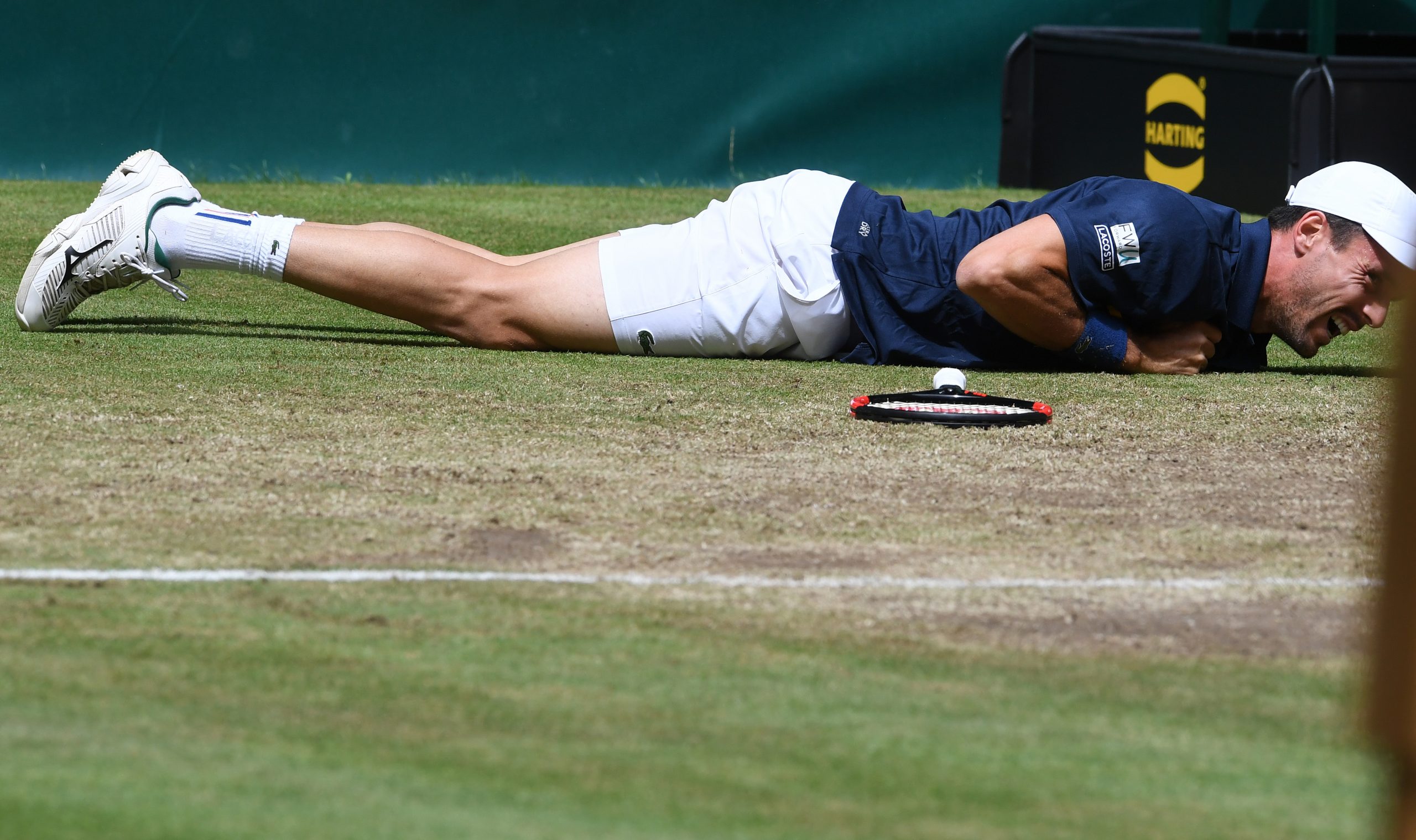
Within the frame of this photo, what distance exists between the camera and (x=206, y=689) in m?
1.65

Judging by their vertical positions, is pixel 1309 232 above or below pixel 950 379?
above

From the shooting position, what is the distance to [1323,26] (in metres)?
6.87

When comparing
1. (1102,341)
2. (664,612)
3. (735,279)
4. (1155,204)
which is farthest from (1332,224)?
(664,612)

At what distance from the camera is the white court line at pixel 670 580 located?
2.01m

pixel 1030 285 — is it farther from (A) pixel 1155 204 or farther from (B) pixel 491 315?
(B) pixel 491 315

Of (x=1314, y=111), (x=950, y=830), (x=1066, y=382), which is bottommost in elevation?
(x=950, y=830)

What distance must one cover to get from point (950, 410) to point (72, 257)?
189 cm

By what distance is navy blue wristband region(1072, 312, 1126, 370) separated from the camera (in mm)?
3580

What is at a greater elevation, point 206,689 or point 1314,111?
point 1314,111

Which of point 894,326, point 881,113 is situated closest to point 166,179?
point 894,326

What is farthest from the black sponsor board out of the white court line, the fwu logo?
the white court line

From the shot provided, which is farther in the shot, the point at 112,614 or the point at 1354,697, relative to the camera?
the point at 112,614

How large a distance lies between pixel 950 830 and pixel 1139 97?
19.7ft

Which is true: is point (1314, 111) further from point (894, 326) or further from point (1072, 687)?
point (1072, 687)
